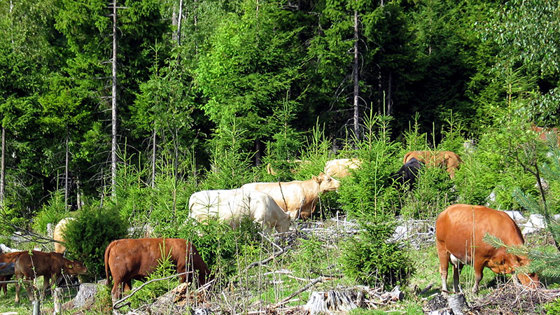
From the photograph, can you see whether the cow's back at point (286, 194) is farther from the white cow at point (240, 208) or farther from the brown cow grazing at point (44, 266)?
the brown cow grazing at point (44, 266)

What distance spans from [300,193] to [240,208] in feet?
10.2

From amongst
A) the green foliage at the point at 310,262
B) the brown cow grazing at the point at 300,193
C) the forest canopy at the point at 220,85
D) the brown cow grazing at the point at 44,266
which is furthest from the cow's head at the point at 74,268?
the forest canopy at the point at 220,85

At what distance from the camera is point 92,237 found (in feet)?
44.1

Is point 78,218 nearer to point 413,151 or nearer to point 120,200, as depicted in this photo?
point 120,200

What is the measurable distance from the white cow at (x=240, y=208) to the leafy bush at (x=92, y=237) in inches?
68.7

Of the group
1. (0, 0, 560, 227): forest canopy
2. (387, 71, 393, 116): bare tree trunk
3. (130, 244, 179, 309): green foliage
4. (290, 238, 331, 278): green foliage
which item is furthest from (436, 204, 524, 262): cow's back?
(387, 71, 393, 116): bare tree trunk

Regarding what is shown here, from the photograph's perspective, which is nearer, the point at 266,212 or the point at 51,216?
the point at 266,212

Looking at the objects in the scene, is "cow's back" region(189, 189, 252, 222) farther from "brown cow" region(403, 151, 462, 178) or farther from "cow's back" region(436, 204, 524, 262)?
"cow's back" region(436, 204, 524, 262)

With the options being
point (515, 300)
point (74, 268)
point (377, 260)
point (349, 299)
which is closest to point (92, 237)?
point (74, 268)

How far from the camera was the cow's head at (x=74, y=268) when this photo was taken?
40.6ft

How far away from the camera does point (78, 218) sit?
535 inches

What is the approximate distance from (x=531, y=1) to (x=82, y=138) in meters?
20.0

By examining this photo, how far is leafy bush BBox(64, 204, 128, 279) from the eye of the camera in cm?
1334

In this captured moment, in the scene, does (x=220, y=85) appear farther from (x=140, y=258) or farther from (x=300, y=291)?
(x=300, y=291)
